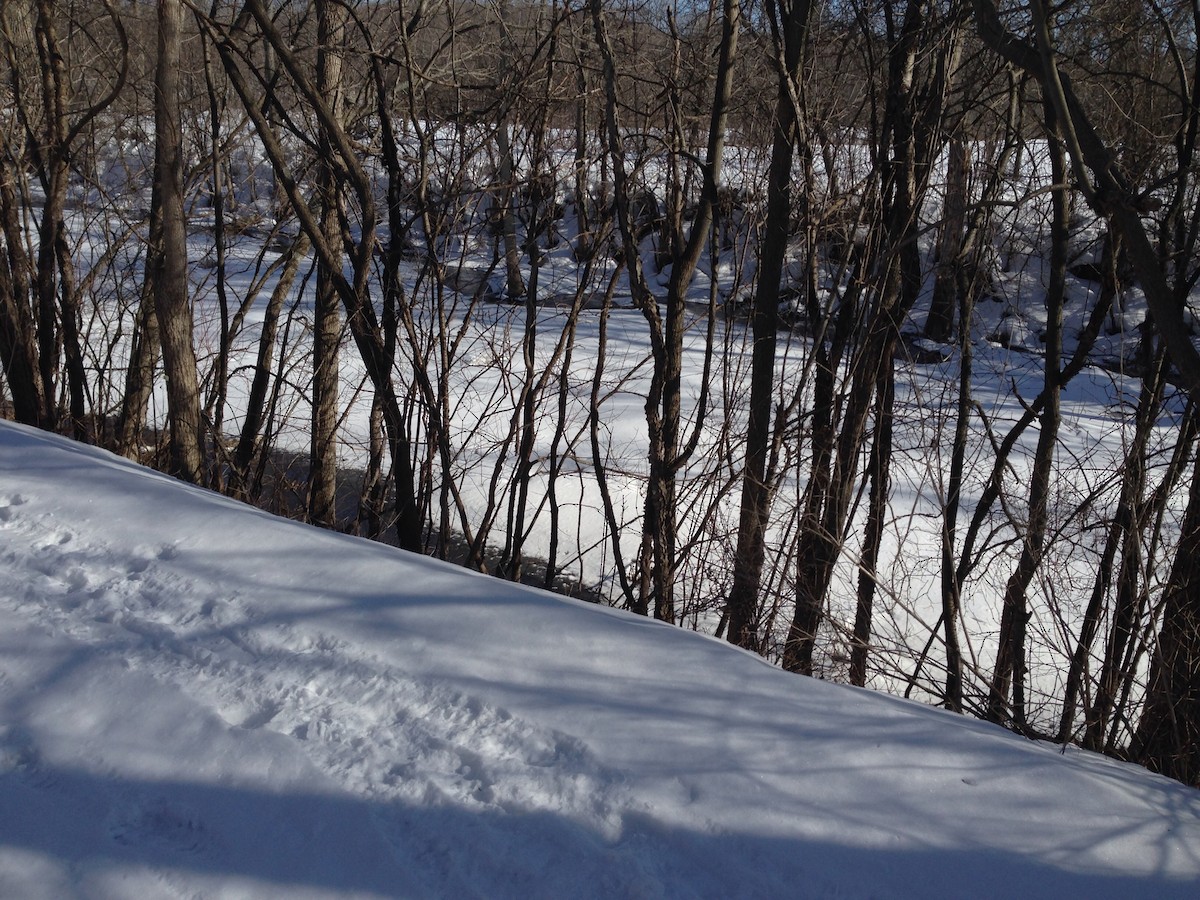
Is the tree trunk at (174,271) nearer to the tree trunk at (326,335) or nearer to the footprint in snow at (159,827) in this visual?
the tree trunk at (326,335)

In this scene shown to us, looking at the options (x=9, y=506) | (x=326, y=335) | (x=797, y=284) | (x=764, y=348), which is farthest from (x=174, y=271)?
(x=797, y=284)

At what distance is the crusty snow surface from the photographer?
5.95 feet

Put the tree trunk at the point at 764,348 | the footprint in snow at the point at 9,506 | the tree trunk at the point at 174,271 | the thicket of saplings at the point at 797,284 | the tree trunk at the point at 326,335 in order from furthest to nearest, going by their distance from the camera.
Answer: the tree trunk at the point at 326,335 < the tree trunk at the point at 174,271 < the tree trunk at the point at 764,348 < the thicket of saplings at the point at 797,284 < the footprint in snow at the point at 9,506

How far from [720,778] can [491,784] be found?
1.68ft

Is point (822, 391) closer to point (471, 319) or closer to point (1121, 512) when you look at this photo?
point (1121, 512)

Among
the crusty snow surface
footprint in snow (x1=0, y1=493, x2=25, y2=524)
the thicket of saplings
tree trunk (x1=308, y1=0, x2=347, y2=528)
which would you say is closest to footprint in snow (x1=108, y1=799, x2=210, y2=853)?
the crusty snow surface

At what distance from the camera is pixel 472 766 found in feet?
6.79

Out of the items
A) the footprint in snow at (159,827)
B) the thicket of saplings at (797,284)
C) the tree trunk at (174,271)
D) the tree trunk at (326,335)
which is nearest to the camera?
the footprint in snow at (159,827)

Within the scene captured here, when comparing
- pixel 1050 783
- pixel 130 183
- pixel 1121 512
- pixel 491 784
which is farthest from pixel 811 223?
pixel 130 183

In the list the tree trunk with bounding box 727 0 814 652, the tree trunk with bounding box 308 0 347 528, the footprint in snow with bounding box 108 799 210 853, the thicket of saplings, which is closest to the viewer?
the footprint in snow with bounding box 108 799 210 853

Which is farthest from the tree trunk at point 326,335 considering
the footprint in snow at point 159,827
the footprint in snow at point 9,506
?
the footprint in snow at point 159,827

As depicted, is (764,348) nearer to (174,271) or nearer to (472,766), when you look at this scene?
(174,271)

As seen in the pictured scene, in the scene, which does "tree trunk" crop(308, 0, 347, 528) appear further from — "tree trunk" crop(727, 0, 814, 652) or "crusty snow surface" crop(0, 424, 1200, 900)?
"crusty snow surface" crop(0, 424, 1200, 900)

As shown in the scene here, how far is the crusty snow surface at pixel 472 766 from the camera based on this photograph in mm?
1813
